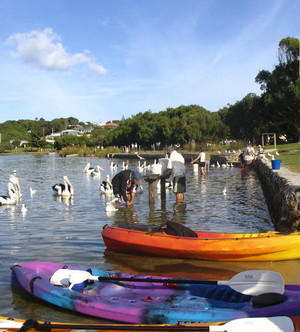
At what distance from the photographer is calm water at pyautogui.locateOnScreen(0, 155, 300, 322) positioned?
22.7ft

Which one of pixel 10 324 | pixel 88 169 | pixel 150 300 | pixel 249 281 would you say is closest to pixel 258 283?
pixel 249 281

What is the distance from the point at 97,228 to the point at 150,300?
Result: 5863mm

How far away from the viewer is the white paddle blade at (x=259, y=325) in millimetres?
4027

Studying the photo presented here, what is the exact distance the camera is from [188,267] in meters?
7.47

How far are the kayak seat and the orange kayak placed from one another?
77.7 inches

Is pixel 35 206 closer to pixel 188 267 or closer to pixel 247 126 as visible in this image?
pixel 188 267

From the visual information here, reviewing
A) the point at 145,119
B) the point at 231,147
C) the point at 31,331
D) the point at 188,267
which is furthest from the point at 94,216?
the point at 145,119

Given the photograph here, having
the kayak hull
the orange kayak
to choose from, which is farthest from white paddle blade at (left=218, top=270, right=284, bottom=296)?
the orange kayak

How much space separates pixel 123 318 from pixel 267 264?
148 inches

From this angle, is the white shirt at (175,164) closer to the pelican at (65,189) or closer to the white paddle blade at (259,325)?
the pelican at (65,189)

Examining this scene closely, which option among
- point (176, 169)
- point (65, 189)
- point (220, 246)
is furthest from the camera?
point (65, 189)

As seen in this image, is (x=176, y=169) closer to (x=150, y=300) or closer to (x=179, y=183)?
(x=179, y=183)

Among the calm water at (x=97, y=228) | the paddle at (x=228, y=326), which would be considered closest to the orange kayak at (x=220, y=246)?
the calm water at (x=97, y=228)

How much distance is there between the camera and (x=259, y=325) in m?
4.08
